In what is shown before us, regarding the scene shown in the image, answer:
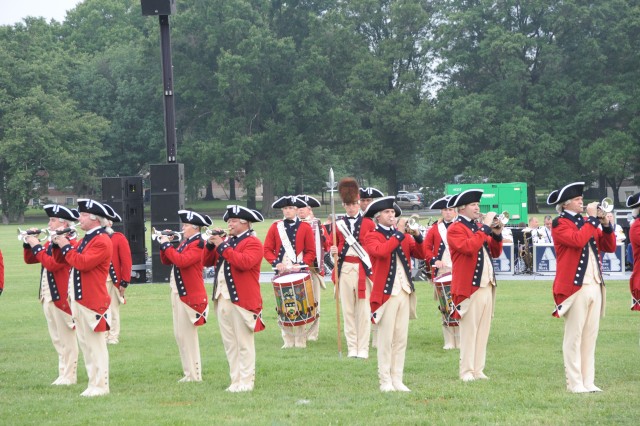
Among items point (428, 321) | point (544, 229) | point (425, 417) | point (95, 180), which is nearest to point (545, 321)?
→ point (428, 321)

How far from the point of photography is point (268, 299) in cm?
2016

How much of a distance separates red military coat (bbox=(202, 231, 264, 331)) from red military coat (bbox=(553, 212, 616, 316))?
307 cm

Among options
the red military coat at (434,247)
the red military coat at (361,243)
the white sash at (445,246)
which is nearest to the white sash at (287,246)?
the red military coat at (361,243)

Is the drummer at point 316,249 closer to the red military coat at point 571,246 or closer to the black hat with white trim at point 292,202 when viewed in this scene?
the black hat with white trim at point 292,202

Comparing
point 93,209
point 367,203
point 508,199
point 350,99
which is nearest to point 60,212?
point 93,209

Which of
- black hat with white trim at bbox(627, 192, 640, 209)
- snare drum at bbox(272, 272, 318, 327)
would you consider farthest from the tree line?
black hat with white trim at bbox(627, 192, 640, 209)

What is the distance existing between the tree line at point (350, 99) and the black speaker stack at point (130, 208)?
135ft

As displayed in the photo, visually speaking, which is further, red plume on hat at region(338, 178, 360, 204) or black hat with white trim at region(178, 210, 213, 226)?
red plume on hat at region(338, 178, 360, 204)

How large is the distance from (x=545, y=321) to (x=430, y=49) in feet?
183

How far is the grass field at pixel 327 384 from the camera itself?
9203mm

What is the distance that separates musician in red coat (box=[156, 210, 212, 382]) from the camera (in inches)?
428

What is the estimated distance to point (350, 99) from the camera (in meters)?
70.0

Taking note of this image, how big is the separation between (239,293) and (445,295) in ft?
11.8

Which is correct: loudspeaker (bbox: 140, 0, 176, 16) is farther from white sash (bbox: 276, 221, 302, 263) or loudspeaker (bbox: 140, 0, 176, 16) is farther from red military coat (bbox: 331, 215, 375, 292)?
red military coat (bbox: 331, 215, 375, 292)
